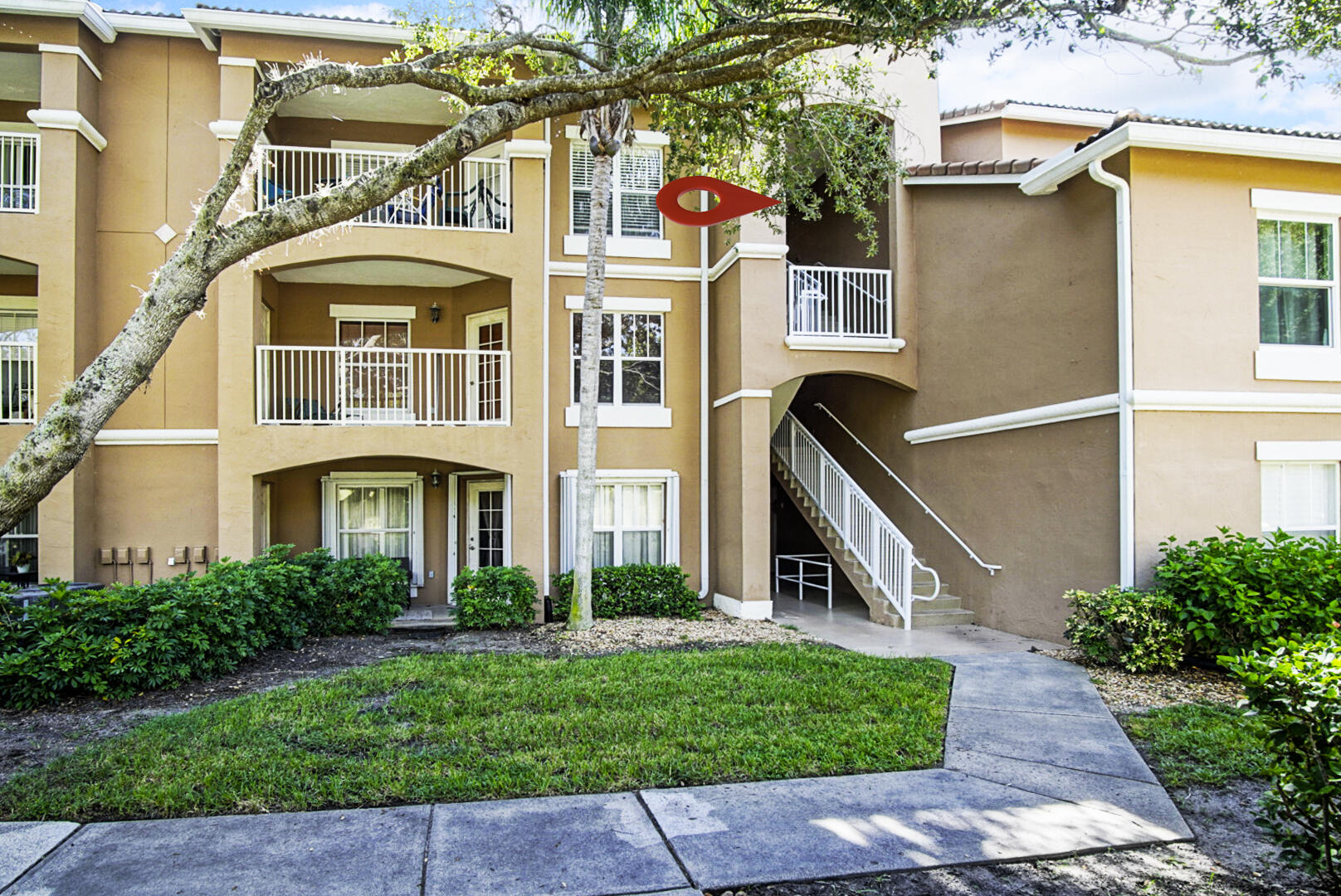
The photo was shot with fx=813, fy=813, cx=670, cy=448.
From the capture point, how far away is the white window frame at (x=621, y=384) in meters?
13.4

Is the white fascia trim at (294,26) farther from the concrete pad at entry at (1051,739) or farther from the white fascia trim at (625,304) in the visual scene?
the concrete pad at entry at (1051,739)

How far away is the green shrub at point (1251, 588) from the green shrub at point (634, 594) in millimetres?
6494

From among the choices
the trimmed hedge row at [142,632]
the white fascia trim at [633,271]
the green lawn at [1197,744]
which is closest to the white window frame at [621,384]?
the white fascia trim at [633,271]

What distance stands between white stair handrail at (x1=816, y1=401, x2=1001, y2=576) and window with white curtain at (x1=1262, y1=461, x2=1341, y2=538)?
318 cm

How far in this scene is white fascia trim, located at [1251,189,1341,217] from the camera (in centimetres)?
941

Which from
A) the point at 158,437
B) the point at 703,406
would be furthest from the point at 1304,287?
the point at 158,437

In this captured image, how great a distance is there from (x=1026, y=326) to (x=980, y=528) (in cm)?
287

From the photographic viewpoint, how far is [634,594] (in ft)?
41.0

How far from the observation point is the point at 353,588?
11.0 meters

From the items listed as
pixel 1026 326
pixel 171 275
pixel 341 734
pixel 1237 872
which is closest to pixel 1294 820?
pixel 1237 872

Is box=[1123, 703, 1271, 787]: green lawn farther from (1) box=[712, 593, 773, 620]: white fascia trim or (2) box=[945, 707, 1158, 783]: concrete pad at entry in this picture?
(1) box=[712, 593, 773, 620]: white fascia trim

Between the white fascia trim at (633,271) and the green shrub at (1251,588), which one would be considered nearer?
the green shrub at (1251,588)

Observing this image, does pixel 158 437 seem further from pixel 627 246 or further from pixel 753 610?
pixel 753 610

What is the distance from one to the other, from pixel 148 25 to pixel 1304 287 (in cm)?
1648
